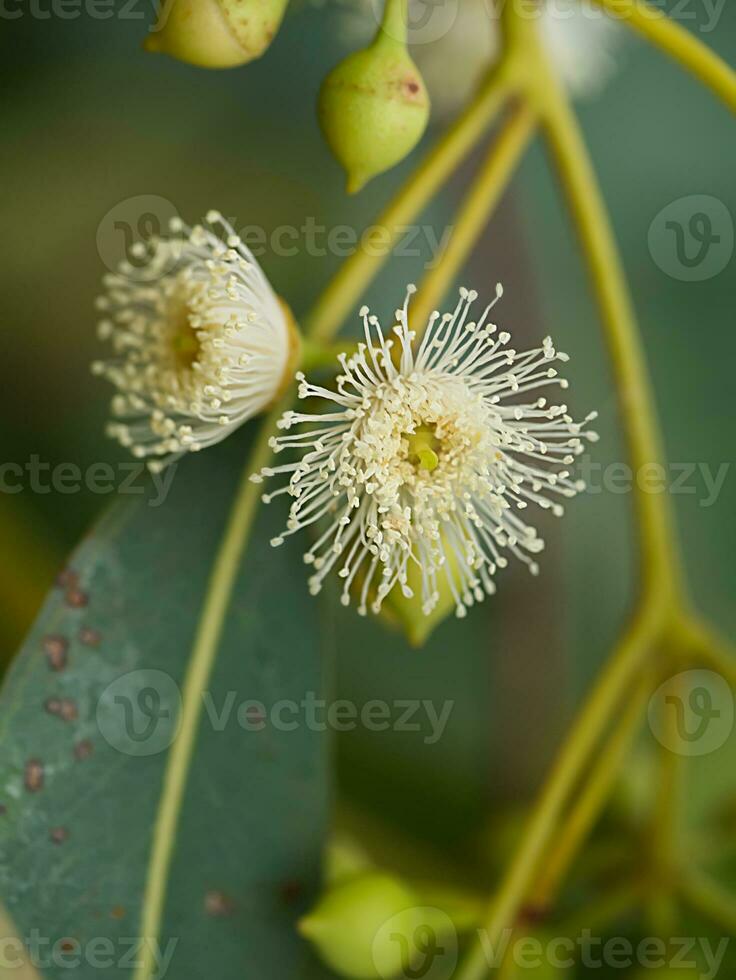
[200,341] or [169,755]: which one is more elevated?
[200,341]

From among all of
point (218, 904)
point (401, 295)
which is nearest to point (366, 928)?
point (218, 904)

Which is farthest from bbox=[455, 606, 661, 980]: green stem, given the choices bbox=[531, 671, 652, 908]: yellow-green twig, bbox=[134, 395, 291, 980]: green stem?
bbox=[134, 395, 291, 980]: green stem

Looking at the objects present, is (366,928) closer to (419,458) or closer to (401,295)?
(419,458)

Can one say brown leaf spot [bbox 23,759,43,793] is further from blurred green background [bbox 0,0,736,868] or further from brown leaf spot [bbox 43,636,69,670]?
blurred green background [bbox 0,0,736,868]

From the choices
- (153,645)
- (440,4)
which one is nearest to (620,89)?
(440,4)

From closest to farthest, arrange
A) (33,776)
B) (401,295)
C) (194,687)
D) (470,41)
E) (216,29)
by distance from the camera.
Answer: (216,29) → (33,776) → (194,687) → (470,41) → (401,295)

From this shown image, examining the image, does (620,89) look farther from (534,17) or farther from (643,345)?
(534,17)

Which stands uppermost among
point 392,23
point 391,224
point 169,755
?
point 392,23
